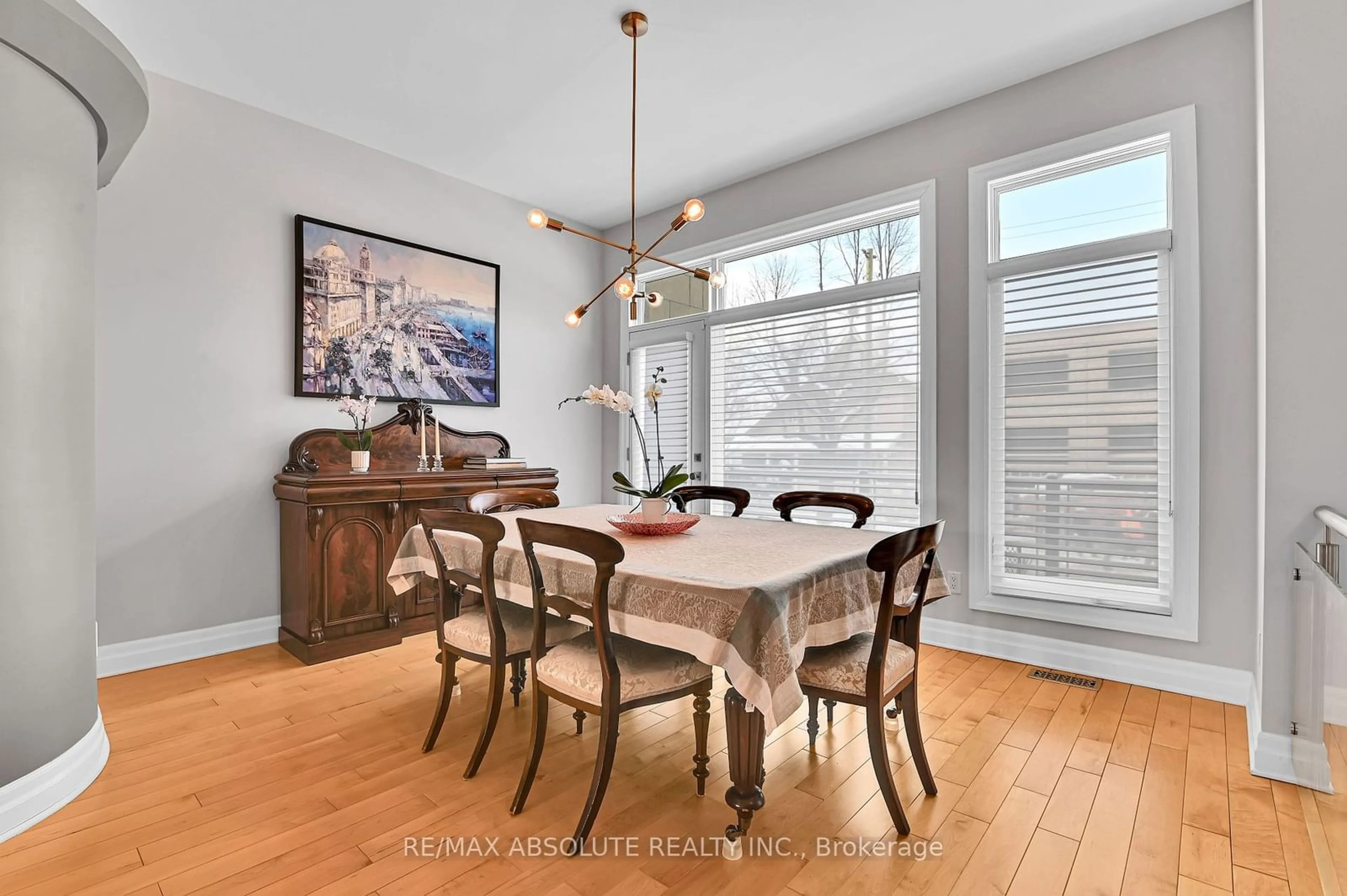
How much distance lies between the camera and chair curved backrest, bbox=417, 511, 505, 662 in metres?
2.04

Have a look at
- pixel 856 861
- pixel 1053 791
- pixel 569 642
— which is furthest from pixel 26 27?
pixel 1053 791

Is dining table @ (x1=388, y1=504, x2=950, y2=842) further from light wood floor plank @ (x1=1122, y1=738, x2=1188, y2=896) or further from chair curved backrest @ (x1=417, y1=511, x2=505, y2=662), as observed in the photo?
light wood floor plank @ (x1=1122, y1=738, x2=1188, y2=896)

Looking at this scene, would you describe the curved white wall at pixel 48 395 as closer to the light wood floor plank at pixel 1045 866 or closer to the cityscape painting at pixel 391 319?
the cityscape painting at pixel 391 319

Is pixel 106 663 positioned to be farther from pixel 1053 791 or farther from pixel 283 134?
pixel 1053 791

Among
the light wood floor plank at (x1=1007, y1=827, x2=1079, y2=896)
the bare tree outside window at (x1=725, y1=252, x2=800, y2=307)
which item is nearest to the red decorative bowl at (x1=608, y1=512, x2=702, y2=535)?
the light wood floor plank at (x1=1007, y1=827, x2=1079, y2=896)

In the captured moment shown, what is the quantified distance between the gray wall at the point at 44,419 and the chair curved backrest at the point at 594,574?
1575 mm

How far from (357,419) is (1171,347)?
14.1 ft

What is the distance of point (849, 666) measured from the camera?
6.25 ft

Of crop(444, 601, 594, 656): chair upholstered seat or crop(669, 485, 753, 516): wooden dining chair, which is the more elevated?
crop(669, 485, 753, 516): wooden dining chair

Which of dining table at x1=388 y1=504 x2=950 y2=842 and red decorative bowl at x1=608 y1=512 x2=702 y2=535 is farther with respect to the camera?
red decorative bowl at x1=608 y1=512 x2=702 y2=535

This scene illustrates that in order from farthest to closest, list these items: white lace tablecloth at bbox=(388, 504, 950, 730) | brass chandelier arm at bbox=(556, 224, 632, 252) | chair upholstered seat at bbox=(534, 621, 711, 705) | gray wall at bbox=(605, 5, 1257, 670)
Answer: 1. gray wall at bbox=(605, 5, 1257, 670)
2. brass chandelier arm at bbox=(556, 224, 632, 252)
3. chair upholstered seat at bbox=(534, 621, 711, 705)
4. white lace tablecloth at bbox=(388, 504, 950, 730)

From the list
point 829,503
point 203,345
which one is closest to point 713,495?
point 829,503

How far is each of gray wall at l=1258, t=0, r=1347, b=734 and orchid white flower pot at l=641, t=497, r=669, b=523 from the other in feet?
7.06

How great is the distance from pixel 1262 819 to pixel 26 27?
14.6 feet
